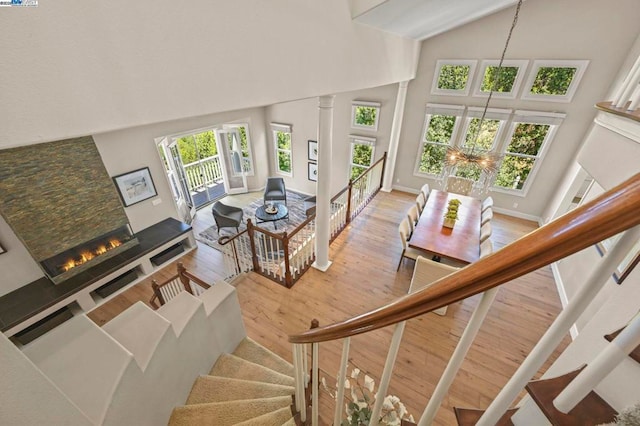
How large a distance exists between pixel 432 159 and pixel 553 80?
2.46 metres

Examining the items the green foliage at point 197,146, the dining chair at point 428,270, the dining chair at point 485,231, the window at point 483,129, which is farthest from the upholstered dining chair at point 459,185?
the green foliage at point 197,146

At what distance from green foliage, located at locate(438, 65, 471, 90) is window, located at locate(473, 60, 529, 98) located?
28 cm

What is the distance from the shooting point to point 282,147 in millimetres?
8609

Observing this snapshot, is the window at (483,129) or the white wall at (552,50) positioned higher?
the white wall at (552,50)

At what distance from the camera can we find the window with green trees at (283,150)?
836 cm

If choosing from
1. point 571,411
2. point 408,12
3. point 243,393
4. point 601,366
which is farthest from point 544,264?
point 408,12

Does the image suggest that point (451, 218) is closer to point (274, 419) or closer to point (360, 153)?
point (274, 419)

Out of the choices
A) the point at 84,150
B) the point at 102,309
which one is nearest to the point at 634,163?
the point at 84,150

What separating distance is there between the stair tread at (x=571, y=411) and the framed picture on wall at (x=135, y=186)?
19.0ft

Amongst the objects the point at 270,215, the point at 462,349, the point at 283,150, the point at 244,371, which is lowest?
the point at 270,215

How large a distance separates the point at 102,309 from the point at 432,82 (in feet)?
25.1

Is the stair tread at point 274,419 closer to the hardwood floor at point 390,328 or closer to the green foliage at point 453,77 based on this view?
the hardwood floor at point 390,328

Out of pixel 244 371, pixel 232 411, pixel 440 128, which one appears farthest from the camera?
pixel 440 128

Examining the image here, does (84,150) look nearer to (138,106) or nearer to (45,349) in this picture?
(45,349)
